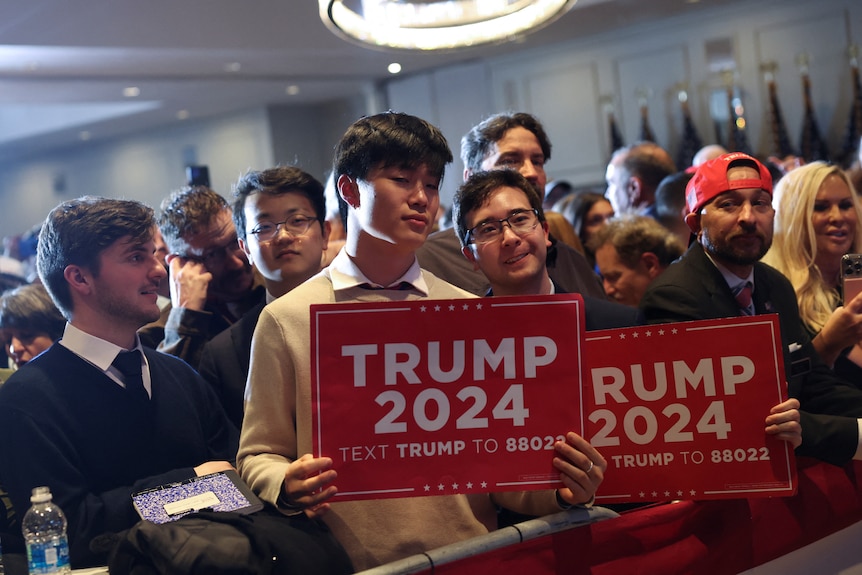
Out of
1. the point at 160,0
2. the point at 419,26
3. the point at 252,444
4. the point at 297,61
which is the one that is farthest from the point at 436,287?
the point at 297,61

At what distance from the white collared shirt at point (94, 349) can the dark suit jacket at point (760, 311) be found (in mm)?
1362

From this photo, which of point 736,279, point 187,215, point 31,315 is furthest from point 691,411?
point 31,315

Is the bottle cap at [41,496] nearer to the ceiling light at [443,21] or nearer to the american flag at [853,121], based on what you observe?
the ceiling light at [443,21]

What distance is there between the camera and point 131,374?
2.19 m

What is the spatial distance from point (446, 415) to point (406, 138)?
→ 583 millimetres

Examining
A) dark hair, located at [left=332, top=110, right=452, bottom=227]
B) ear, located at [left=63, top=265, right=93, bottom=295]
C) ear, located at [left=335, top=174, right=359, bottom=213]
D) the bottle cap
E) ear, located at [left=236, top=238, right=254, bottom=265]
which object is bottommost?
the bottle cap

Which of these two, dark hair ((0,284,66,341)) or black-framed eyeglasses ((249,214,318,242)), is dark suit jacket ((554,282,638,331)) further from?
dark hair ((0,284,66,341))

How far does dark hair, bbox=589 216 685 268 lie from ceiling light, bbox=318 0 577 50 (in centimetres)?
143

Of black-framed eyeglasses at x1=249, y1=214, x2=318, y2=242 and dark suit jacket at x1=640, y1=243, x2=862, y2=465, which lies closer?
dark suit jacket at x1=640, y1=243, x2=862, y2=465

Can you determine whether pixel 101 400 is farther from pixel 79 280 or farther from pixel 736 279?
pixel 736 279

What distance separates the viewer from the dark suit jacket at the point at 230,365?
2.56m

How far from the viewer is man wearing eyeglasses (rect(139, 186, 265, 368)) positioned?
2.96 meters

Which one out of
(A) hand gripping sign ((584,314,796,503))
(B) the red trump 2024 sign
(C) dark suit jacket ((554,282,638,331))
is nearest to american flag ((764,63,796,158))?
(C) dark suit jacket ((554,282,638,331))

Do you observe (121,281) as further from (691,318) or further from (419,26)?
(419,26)
